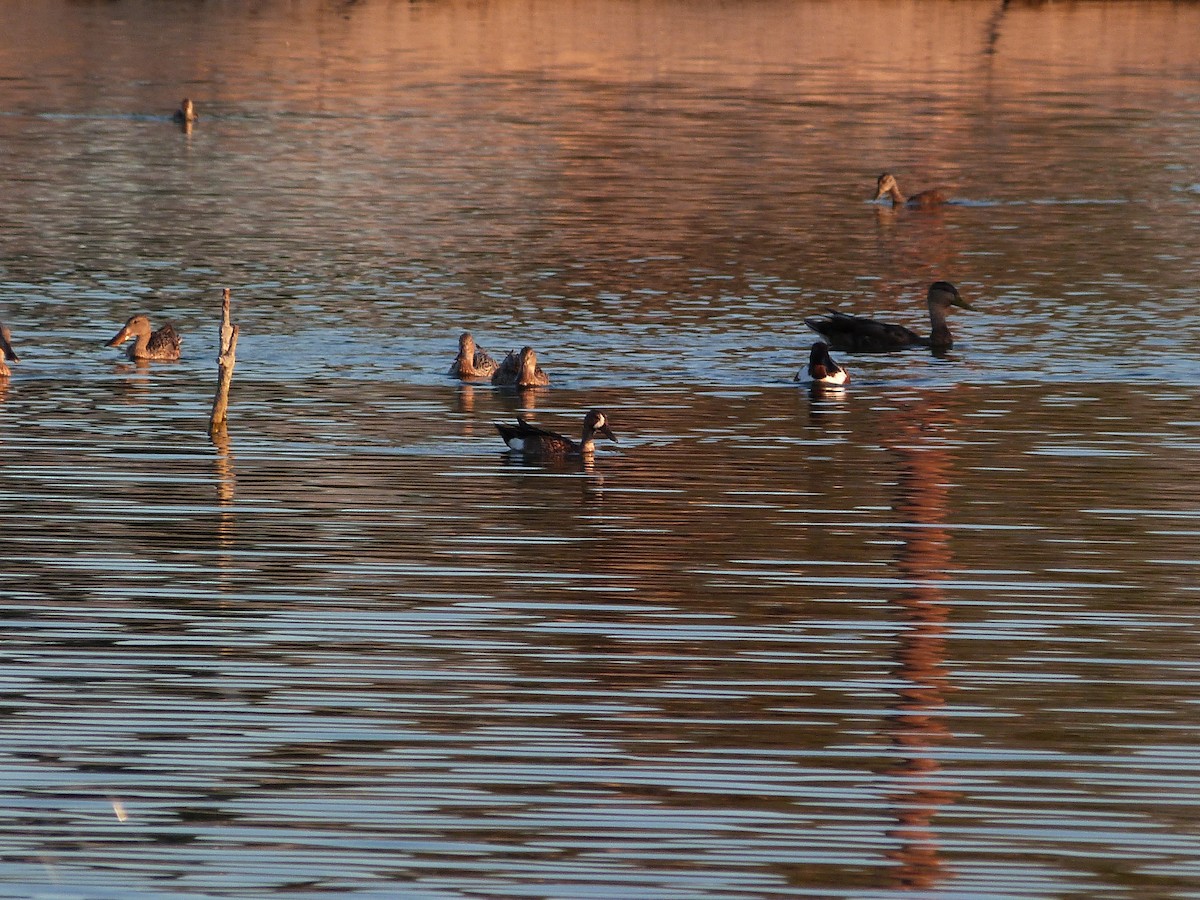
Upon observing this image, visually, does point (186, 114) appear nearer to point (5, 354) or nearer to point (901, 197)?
point (901, 197)

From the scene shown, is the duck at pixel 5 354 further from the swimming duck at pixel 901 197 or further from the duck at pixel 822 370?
the swimming duck at pixel 901 197

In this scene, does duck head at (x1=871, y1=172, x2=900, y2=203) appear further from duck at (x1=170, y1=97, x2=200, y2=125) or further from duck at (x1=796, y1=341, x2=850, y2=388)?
duck at (x1=796, y1=341, x2=850, y2=388)

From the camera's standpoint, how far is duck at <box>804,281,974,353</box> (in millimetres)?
27891

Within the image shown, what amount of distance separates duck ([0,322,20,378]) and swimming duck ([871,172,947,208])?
2186 cm

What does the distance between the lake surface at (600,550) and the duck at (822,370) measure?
0.83ft

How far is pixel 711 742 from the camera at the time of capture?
40.5ft

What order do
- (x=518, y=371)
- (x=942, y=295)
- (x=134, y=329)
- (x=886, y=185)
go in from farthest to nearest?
(x=886, y=185) < (x=942, y=295) < (x=134, y=329) < (x=518, y=371)

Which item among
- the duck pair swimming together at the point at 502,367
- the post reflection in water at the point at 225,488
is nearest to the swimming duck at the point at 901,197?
the duck pair swimming together at the point at 502,367

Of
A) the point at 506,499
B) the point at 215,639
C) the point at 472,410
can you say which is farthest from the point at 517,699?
the point at 472,410

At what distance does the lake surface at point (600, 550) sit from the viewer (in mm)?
11055

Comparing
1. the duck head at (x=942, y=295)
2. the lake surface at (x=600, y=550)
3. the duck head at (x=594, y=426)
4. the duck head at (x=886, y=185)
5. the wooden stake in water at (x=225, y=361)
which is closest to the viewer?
the lake surface at (x=600, y=550)

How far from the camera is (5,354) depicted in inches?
1024

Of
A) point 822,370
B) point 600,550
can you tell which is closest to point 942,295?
point 822,370

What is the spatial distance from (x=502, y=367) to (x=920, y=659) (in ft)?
38.9
